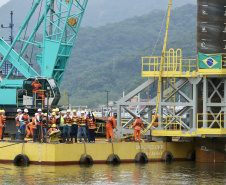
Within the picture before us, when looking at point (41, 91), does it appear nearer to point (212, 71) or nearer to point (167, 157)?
point (167, 157)

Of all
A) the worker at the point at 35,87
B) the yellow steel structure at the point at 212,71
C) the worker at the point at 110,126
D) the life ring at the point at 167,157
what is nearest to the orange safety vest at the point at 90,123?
the worker at the point at 110,126

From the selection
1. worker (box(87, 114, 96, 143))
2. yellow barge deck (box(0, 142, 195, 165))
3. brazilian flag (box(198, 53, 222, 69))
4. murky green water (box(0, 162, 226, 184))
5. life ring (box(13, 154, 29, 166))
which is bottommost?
murky green water (box(0, 162, 226, 184))

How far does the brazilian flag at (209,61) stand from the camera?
33156mm

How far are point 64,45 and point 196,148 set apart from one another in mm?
15590

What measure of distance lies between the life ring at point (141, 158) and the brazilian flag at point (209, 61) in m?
5.61

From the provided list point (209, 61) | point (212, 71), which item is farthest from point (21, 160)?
point (209, 61)

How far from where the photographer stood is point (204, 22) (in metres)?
34.0

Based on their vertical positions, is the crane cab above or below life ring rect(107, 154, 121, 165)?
above

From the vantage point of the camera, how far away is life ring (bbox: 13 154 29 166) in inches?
1195

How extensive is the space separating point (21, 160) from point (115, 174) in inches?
216

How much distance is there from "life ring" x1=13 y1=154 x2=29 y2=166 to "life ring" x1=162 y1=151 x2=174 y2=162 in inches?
303

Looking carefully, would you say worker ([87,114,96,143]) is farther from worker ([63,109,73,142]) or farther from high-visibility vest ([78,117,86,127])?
worker ([63,109,73,142])

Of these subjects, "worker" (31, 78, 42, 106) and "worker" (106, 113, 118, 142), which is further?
"worker" (31, 78, 42, 106)

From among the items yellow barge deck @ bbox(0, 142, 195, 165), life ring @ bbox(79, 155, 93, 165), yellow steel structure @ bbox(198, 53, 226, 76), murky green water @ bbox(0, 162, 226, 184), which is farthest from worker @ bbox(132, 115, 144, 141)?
yellow steel structure @ bbox(198, 53, 226, 76)
